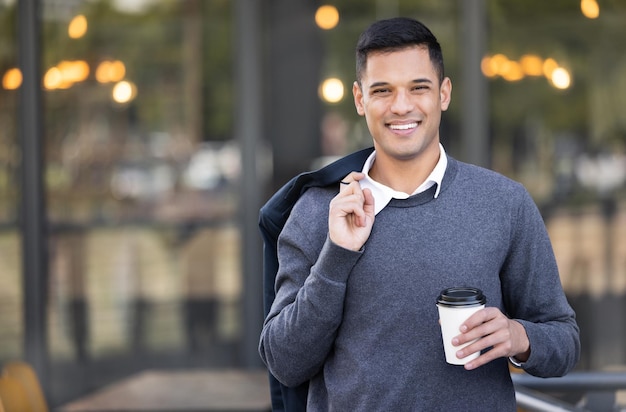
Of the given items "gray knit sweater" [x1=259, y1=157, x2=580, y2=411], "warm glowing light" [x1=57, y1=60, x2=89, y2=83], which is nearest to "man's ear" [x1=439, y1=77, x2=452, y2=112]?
"gray knit sweater" [x1=259, y1=157, x2=580, y2=411]

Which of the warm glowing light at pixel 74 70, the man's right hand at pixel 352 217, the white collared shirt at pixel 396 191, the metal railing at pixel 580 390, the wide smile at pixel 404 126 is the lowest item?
the metal railing at pixel 580 390

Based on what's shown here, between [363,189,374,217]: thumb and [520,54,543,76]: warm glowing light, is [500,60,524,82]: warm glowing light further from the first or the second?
[363,189,374,217]: thumb

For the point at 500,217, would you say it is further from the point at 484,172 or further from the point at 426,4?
the point at 426,4

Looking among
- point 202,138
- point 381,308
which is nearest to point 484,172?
point 381,308

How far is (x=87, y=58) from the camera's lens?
19.7ft

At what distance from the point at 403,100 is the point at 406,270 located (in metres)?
0.31

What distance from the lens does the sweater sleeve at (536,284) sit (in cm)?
183

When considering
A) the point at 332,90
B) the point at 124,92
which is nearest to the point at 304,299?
the point at 332,90

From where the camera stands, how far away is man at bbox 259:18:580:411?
1773 mm

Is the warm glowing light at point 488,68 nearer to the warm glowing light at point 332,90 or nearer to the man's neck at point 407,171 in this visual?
the warm glowing light at point 332,90

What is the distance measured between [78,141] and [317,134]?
1449 mm

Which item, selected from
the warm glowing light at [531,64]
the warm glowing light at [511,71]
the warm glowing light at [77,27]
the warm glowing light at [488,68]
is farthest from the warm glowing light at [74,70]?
the warm glowing light at [531,64]

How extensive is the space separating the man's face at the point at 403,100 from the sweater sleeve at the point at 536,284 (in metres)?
0.23

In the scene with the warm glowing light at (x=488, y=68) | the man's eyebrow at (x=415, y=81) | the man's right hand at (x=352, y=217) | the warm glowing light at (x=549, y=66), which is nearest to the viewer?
the man's right hand at (x=352, y=217)
